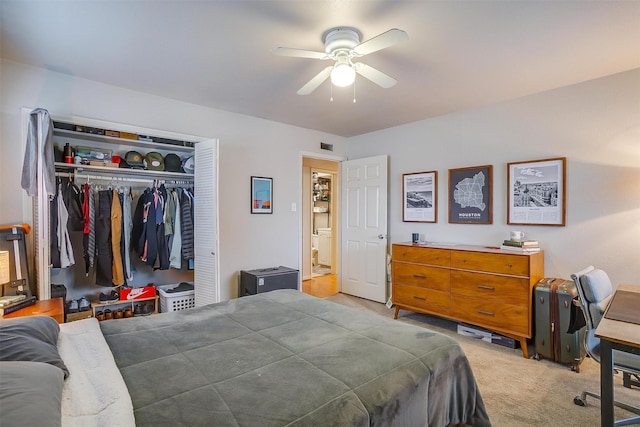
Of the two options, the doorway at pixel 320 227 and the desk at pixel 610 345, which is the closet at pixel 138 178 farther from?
the desk at pixel 610 345

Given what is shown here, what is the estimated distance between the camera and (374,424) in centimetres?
112

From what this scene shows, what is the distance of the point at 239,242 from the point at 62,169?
6.28ft

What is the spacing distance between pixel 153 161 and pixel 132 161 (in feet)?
0.70

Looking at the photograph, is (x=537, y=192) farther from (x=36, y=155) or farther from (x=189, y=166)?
(x=36, y=155)

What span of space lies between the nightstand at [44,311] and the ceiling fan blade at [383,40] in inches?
102

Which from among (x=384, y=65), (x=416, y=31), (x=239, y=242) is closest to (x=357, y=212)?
(x=239, y=242)

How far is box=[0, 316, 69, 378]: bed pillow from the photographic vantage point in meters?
1.08

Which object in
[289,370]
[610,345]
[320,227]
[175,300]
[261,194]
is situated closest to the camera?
[289,370]

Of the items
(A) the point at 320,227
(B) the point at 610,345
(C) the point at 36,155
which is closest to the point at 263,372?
(B) the point at 610,345

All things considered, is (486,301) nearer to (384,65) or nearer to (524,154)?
(524,154)

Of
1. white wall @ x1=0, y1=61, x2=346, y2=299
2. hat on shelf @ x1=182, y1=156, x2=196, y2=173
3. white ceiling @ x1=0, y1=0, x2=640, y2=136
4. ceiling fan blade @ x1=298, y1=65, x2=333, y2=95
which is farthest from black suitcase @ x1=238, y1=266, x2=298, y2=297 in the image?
ceiling fan blade @ x1=298, y1=65, x2=333, y2=95

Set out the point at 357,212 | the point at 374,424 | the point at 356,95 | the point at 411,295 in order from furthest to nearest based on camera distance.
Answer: the point at 357,212
the point at 411,295
the point at 356,95
the point at 374,424

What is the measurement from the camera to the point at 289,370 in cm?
127

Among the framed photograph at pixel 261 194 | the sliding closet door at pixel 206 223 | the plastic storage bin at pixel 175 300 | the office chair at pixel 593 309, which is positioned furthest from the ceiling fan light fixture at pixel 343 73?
the plastic storage bin at pixel 175 300
